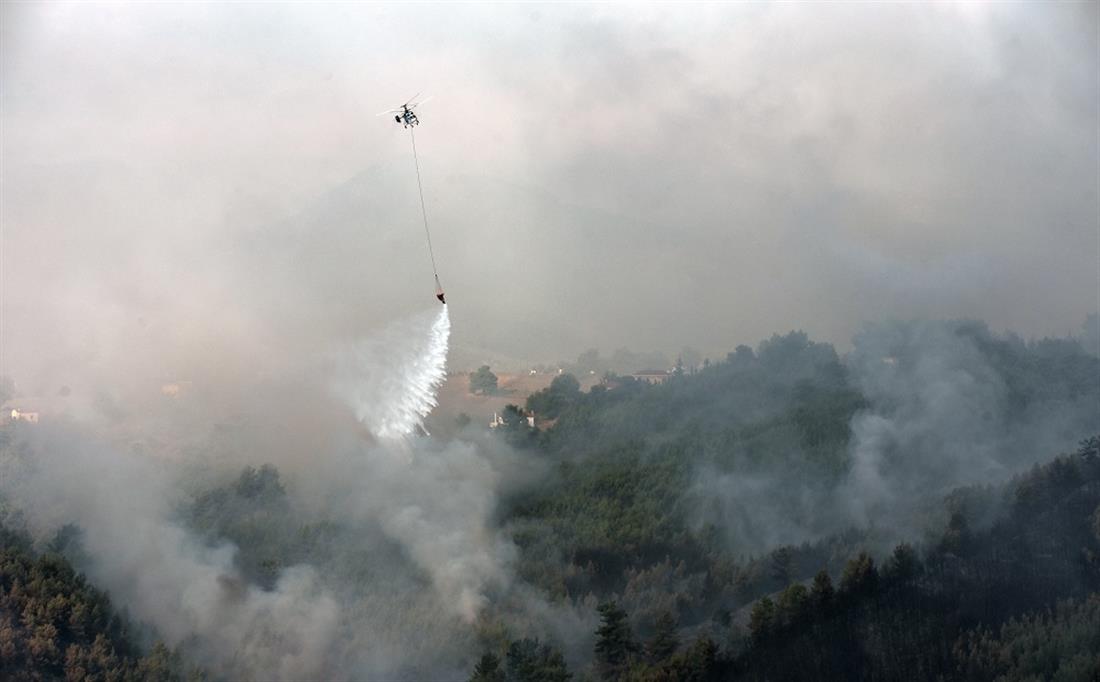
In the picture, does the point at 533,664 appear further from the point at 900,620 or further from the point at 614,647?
the point at 900,620

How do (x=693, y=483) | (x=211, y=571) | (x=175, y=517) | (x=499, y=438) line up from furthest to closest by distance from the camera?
1. (x=499, y=438)
2. (x=693, y=483)
3. (x=175, y=517)
4. (x=211, y=571)

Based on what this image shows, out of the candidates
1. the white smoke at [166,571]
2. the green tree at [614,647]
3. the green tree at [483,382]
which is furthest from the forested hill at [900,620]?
the green tree at [483,382]

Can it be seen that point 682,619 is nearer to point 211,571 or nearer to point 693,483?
point 693,483

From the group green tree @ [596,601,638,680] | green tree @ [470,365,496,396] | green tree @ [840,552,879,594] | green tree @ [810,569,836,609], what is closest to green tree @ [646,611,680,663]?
green tree @ [596,601,638,680]

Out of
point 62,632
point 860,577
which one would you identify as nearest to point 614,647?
point 860,577

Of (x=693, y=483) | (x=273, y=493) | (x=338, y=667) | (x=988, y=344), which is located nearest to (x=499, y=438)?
(x=693, y=483)

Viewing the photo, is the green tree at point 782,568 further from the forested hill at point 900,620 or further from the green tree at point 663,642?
the green tree at point 663,642
